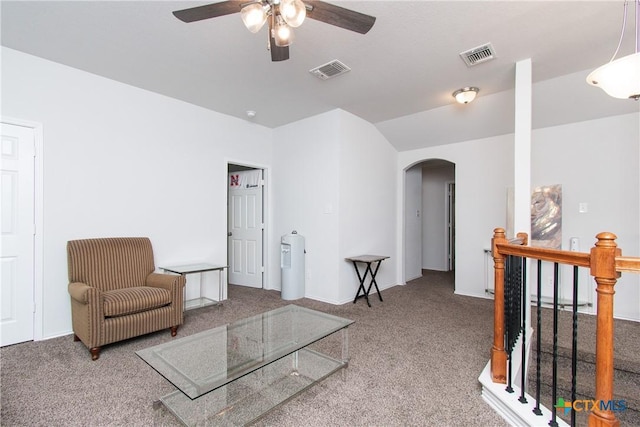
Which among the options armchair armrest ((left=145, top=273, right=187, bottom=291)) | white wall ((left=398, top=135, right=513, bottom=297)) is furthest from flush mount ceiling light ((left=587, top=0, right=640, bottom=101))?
armchair armrest ((left=145, top=273, right=187, bottom=291))

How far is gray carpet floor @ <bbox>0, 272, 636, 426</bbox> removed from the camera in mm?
1829

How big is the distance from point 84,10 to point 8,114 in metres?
1.34

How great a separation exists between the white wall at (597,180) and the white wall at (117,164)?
14.2 feet

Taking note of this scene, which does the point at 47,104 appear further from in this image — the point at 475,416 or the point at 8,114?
the point at 475,416

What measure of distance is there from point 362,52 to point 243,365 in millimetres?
2663

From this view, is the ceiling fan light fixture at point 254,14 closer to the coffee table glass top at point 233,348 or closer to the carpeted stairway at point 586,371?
the coffee table glass top at point 233,348

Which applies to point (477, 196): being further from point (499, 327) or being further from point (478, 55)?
point (499, 327)

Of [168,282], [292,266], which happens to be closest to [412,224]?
[292,266]

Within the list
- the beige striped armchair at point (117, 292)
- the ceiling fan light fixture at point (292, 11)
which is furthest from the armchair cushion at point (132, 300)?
the ceiling fan light fixture at point (292, 11)

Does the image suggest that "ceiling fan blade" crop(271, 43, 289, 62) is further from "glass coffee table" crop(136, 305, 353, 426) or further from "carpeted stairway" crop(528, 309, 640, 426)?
"carpeted stairway" crop(528, 309, 640, 426)

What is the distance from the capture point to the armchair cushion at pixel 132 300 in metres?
2.65

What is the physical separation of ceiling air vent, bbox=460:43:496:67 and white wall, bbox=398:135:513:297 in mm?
1882

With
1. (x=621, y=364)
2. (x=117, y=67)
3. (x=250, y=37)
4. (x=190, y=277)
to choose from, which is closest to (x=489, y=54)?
(x=250, y=37)

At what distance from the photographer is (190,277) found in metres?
4.05
